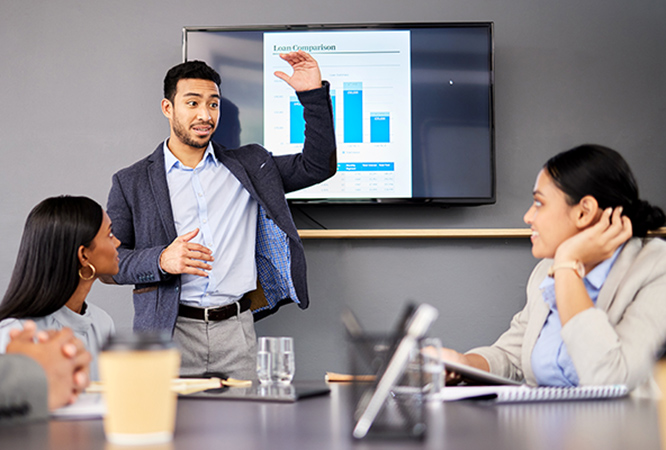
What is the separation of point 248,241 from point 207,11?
122 centimetres

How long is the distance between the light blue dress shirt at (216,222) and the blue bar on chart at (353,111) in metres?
0.59

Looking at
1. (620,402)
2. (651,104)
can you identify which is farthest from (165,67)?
(620,402)

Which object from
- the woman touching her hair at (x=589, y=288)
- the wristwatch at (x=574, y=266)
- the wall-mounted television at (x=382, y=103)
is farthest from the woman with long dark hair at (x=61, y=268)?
the wall-mounted television at (x=382, y=103)

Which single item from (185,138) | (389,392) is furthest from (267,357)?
(185,138)

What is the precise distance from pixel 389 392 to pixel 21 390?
0.50 metres

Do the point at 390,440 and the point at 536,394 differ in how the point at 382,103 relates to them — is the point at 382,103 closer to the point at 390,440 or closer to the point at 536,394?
the point at 536,394

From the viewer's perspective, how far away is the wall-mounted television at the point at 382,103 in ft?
9.31

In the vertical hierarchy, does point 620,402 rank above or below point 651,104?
below

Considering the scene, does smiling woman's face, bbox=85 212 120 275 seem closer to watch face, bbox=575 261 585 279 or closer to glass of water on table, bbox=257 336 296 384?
glass of water on table, bbox=257 336 296 384

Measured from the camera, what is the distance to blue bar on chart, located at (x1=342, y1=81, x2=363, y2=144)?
2.87m

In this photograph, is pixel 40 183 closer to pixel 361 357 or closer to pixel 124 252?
pixel 124 252

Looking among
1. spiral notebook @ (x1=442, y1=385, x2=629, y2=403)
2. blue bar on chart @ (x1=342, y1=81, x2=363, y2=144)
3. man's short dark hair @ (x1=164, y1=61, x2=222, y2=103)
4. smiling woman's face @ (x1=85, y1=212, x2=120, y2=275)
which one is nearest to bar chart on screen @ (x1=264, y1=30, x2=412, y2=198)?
blue bar on chart @ (x1=342, y1=81, x2=363, y2=144)

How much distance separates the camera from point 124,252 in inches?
91.7

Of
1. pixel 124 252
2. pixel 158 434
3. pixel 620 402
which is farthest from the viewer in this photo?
pixel 124 252
